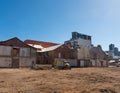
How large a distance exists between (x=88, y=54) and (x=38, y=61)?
2021cm

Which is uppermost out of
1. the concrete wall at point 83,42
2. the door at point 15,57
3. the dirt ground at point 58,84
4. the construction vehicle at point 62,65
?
the concrete wall at point 83,42

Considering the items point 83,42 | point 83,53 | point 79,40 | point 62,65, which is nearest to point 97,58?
point 83,53

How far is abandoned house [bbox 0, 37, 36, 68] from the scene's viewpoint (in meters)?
44.0

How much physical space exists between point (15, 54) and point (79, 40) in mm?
41664

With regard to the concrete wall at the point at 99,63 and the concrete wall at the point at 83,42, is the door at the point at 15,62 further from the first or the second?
the concrete wall at the point at 83,42

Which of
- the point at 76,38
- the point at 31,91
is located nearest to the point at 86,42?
the point at 76,38

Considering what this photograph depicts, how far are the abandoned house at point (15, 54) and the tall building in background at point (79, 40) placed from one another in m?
32.6

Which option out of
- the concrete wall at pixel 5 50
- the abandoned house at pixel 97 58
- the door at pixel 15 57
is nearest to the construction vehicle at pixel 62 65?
the door at pixel 15 57

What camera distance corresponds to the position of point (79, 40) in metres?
81.6

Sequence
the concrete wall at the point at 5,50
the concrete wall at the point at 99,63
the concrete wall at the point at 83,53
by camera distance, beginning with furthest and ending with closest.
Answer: the concrete wall at the point at 99,63 < the concrete wall at the point at 83,53 < the concrete wall at the point at 5,50

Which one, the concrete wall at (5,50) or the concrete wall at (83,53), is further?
the concrete wall at (83,53)

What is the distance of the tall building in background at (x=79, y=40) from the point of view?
8053 centimetres

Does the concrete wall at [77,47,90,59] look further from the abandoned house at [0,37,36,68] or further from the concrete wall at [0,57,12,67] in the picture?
the concrete wall at [0,57,12,67]

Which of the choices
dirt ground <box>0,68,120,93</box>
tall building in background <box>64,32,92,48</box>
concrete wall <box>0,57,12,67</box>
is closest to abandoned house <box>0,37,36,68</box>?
concrete wall <box>0,57,12,67</box>
